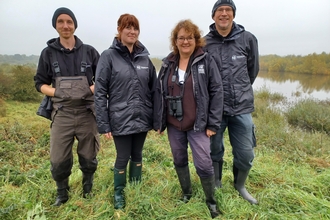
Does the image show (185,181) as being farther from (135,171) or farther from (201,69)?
(201,69)

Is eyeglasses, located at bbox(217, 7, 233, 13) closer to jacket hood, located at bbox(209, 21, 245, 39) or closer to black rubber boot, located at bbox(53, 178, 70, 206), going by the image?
jacket hood, located at bbox(209, 21, 245, 39)

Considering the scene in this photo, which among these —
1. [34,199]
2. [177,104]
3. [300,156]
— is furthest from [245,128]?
[300,156]

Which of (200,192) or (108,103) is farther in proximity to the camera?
(200,192)

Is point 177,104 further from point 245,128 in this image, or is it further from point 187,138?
point 245,128

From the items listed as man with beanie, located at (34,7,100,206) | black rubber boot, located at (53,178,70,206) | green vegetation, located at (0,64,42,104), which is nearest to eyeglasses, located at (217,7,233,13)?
man with beanie, located at (34,7,100,206)

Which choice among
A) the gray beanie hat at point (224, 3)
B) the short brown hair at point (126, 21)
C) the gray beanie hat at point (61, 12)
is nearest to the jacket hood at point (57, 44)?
the gray beanie hat at point (61, 12)

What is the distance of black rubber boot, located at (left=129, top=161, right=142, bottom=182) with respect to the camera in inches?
96.4

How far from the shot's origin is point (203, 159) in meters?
2.09

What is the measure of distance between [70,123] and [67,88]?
35cm

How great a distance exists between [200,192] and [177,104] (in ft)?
3.51

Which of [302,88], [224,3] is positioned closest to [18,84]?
[224,3]

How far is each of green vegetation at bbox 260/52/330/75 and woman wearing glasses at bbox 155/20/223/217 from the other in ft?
77.1

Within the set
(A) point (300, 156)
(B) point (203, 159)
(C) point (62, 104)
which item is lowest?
(A) point (300, 156)

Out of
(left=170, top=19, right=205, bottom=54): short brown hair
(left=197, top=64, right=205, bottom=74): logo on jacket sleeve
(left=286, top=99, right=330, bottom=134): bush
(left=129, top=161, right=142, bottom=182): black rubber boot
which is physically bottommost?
(left=286, top=99, right=330, bottom=134): bush
